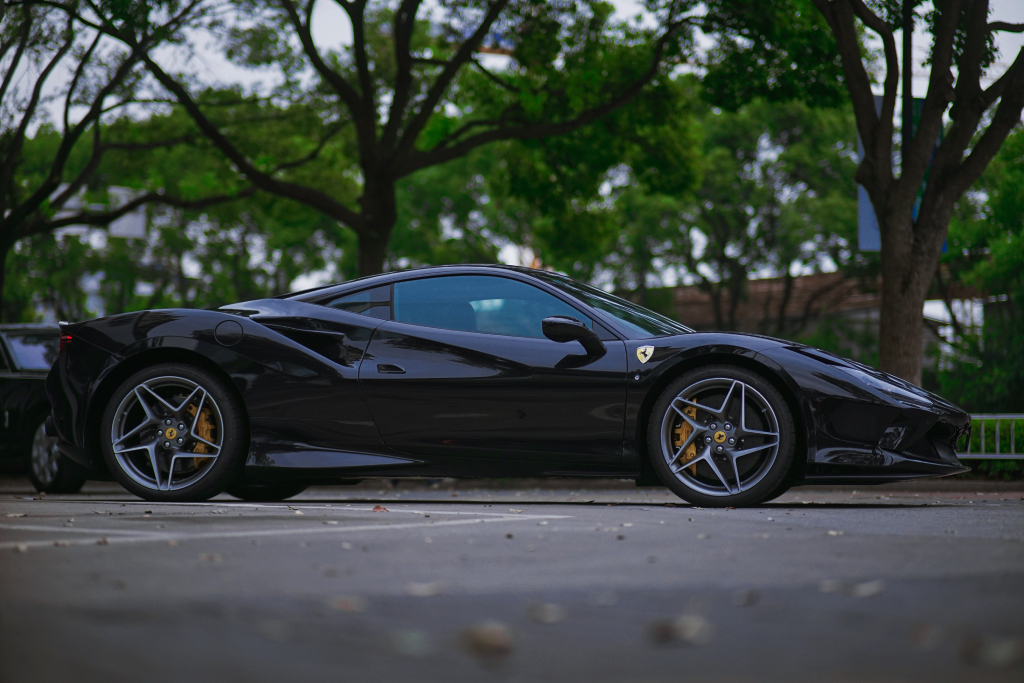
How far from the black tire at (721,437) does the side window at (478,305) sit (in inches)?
26.6

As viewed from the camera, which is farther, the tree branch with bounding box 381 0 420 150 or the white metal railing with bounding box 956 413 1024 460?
the tree branch with bounding box 381 0 420 150

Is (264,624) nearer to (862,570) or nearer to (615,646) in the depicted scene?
(615,646)

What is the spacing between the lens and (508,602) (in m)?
2.55

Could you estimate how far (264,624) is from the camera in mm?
2252

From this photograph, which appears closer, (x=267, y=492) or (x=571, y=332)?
(x=571, y=332)

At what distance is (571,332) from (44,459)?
18.1 feet

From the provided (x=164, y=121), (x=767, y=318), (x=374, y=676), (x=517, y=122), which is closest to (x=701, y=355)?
(x=374, y=676)

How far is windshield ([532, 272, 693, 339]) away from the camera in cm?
584

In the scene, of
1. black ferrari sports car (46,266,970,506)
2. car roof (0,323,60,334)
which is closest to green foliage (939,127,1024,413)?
black ferrari sports car (46,266,970,506)

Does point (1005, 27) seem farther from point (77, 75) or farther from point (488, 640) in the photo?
point (77, 75)

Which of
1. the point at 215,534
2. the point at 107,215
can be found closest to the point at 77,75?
the point at 107,215

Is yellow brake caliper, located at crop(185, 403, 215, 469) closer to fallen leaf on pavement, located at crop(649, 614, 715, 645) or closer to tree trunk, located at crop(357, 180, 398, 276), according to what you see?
fallen leaf on pavement, located at crop(649, 614, 715, 645)

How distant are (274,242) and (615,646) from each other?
30.4 m

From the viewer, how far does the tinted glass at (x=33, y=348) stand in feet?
30.2
